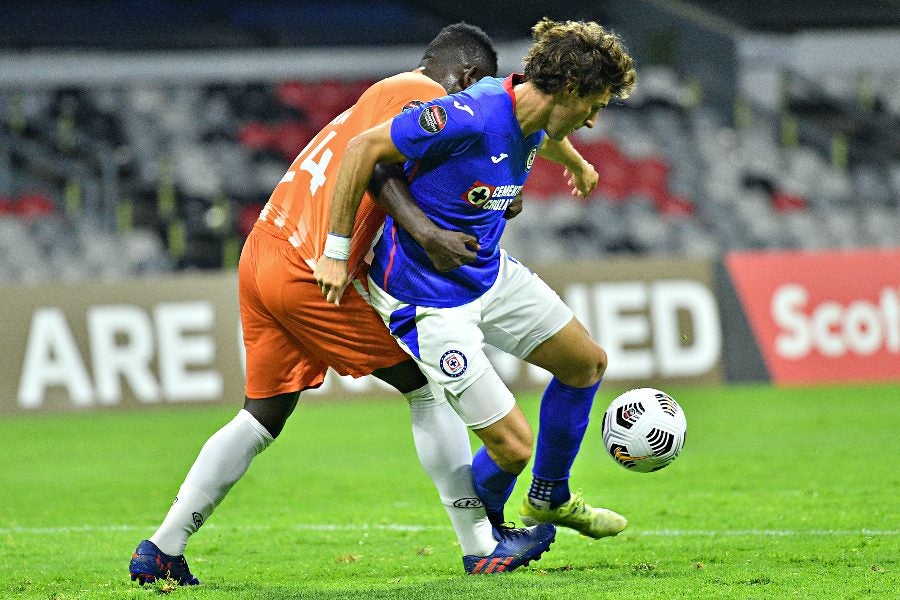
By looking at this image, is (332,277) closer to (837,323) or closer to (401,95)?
(401,95)

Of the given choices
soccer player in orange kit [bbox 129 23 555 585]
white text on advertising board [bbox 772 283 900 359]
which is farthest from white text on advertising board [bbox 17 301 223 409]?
soccer player in orange kit [bbox 129 23 555 585]

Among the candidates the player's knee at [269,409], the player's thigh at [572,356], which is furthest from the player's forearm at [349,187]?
the player's thigh at [572,356]

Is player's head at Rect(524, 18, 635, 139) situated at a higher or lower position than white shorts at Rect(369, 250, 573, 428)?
higher

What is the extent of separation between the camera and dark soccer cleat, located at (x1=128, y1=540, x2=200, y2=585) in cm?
454

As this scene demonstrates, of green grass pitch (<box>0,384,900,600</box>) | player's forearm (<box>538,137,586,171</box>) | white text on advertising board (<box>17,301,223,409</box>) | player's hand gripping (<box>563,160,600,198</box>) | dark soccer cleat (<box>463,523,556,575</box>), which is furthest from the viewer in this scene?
white text on advertising board (<box>17,301,223,409</box>)

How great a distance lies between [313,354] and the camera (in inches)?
187

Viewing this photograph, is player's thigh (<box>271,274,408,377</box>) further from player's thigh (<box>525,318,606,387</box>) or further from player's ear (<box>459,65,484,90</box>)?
player's ear (<box>459,65,484,90</box>)

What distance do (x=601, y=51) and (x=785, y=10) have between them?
19.2m

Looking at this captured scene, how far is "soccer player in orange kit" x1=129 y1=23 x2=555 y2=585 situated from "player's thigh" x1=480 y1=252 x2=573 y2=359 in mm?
348

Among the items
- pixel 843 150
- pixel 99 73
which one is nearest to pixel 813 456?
pixel 843 150

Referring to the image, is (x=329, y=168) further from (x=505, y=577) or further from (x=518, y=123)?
(x=505, y=577)

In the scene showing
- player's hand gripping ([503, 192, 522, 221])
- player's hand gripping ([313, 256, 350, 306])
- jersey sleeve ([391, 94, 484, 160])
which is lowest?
player's hand gripping ([313, 256, 350, 306])

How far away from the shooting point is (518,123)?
4363 mm

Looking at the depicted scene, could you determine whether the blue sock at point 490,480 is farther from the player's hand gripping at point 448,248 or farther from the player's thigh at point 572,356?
the player's hand gripping at point 448,248
